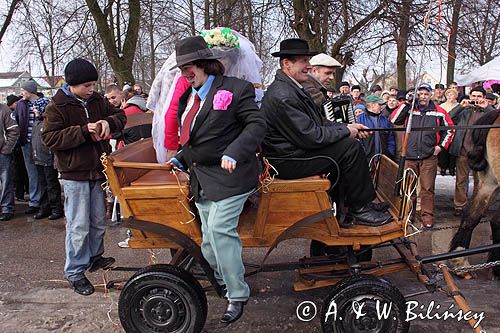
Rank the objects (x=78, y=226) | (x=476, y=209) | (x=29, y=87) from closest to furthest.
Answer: (x=78, y=226) → (x=476, y=209) → (x=29, y=87)

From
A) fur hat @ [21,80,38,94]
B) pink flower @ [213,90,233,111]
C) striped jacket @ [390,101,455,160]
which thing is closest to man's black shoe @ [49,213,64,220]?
fur hat @ [21,80,38,94]

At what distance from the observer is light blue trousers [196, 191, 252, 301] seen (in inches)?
124

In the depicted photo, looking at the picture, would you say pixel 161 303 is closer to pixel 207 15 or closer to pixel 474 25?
pixel 207 15

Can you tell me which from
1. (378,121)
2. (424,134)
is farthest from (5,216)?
(424,134)

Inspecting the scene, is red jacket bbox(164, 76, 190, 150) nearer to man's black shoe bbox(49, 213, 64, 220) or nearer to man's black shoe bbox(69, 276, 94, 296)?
man's black shoe bbox(69, 276, 94, 296)

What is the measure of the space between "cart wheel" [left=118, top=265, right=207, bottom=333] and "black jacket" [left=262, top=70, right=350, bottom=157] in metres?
1.14

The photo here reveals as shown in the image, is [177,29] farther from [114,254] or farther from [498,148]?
[498,148]

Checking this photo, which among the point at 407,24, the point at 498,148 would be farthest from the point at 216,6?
the point at 498,148

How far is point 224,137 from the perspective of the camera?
3.17m

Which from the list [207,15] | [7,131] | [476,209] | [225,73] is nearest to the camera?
[225,73]

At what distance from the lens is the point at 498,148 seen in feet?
15.6

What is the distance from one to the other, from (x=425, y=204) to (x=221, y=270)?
4.05 meters

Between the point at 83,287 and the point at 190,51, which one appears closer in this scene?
the point at 190,51

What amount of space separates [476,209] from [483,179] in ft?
1.17
